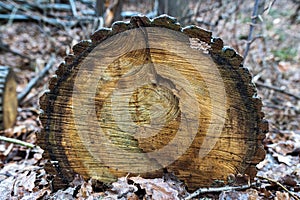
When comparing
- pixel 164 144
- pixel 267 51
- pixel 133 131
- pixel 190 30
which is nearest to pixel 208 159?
pixel 164 144

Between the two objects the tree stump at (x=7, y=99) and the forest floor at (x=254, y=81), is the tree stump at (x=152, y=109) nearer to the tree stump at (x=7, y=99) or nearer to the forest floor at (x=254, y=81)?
the forest floor at (x=254, y=81)

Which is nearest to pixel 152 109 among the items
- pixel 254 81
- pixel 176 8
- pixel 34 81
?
pixel 254 81

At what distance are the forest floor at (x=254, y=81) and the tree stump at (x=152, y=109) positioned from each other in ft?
0.51

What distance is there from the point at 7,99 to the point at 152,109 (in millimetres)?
2787

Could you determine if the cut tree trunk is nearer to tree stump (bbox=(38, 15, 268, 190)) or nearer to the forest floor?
the forest floor

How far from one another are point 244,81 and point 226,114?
25 centimetres

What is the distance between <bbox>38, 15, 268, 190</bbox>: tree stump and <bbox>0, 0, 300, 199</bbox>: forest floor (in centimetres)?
16

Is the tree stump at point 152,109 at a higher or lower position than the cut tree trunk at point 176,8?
lower

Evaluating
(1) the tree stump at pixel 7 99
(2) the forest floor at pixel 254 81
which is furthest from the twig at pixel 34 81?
(1) the tree stump at pixel 7 99

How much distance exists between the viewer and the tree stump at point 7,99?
4.05 metres

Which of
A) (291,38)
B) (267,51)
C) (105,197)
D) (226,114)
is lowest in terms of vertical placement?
(105,197)

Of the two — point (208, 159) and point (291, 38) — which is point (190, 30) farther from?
point (291, 38)

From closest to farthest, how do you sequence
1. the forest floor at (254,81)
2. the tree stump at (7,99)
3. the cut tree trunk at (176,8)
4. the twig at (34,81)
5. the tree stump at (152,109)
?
the tree stump at (152,109), the forest floor at (254,81), the tree stump at (7,99), the twig at (34,81), the cut tree trunk at (176,8)

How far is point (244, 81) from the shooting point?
2.06m
